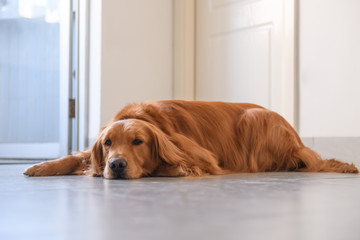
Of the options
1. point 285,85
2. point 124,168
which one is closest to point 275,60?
point 285,85

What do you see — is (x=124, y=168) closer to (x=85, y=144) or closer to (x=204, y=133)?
(x=204, y=133)


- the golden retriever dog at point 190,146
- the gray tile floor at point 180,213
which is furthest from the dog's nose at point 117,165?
the gray tile floor at point 180,213

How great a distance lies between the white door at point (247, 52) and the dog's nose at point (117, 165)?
70.5 inches

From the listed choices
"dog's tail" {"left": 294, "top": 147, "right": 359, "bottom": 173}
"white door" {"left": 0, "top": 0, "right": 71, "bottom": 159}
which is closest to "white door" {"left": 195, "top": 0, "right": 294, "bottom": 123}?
"dog's tail" {"left": 294, "top": 147, "right": 359, "bottom": 173}

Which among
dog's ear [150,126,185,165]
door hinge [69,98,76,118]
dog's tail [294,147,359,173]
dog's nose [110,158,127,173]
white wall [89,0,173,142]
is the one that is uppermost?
white wall [89,0,173,142]

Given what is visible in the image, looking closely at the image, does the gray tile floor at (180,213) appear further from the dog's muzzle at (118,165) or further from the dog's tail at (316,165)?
the dog's tail at (316,165)

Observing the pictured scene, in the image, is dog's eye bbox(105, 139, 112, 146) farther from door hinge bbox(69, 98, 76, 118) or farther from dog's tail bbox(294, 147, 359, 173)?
door hinge bbox(69, 98, 76, 118)

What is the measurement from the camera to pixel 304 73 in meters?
3.28

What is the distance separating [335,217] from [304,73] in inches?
99.0

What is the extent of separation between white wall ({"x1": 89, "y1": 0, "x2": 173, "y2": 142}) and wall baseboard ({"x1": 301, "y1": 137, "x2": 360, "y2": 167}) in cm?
158

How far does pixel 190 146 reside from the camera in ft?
6.98

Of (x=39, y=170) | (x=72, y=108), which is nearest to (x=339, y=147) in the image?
(x=39, y=170)

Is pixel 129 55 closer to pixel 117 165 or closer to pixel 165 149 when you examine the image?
pixel 165 149

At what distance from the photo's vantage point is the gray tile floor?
2.34ft
